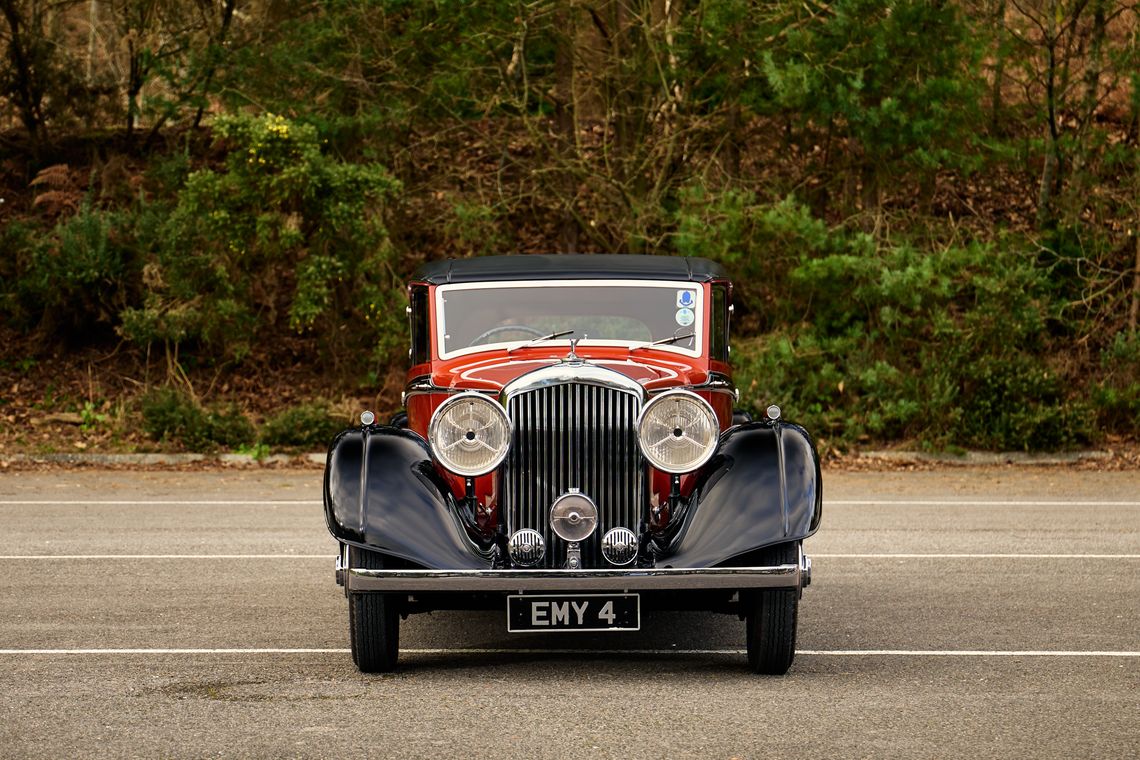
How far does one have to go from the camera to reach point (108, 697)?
250 inches

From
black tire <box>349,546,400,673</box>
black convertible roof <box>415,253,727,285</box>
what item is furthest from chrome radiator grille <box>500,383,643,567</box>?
black convertible roof <box>415,253,727,285</box>

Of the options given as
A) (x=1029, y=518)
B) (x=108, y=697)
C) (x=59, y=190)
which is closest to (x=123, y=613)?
(x=108, y=697)

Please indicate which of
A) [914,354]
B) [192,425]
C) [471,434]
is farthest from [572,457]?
[914,354]

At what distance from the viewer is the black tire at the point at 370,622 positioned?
22.4ft

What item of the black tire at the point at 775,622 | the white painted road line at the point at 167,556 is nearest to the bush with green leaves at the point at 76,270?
the white painted road line at the point at 167,556

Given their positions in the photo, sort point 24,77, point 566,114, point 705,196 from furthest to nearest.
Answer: point 24,77, point 566,114, point 705,196

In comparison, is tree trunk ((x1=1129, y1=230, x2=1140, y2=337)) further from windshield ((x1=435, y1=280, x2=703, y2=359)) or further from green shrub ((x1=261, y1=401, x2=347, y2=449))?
windshield ((x1=435, y1=280, x2=703, y2=359))

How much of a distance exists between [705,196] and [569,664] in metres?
13.4

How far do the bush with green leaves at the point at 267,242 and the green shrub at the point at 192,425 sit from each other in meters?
1.54

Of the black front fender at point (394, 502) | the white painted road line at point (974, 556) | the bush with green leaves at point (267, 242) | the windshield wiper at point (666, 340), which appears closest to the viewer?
the black front fender at point (394, 502)

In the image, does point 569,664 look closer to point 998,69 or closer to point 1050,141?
point 998,69

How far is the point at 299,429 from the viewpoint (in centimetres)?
1945

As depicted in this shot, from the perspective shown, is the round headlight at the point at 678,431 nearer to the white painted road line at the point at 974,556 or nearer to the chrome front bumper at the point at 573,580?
the chrome front bumper at the point at 573,580

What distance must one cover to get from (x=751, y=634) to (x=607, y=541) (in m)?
0.81
